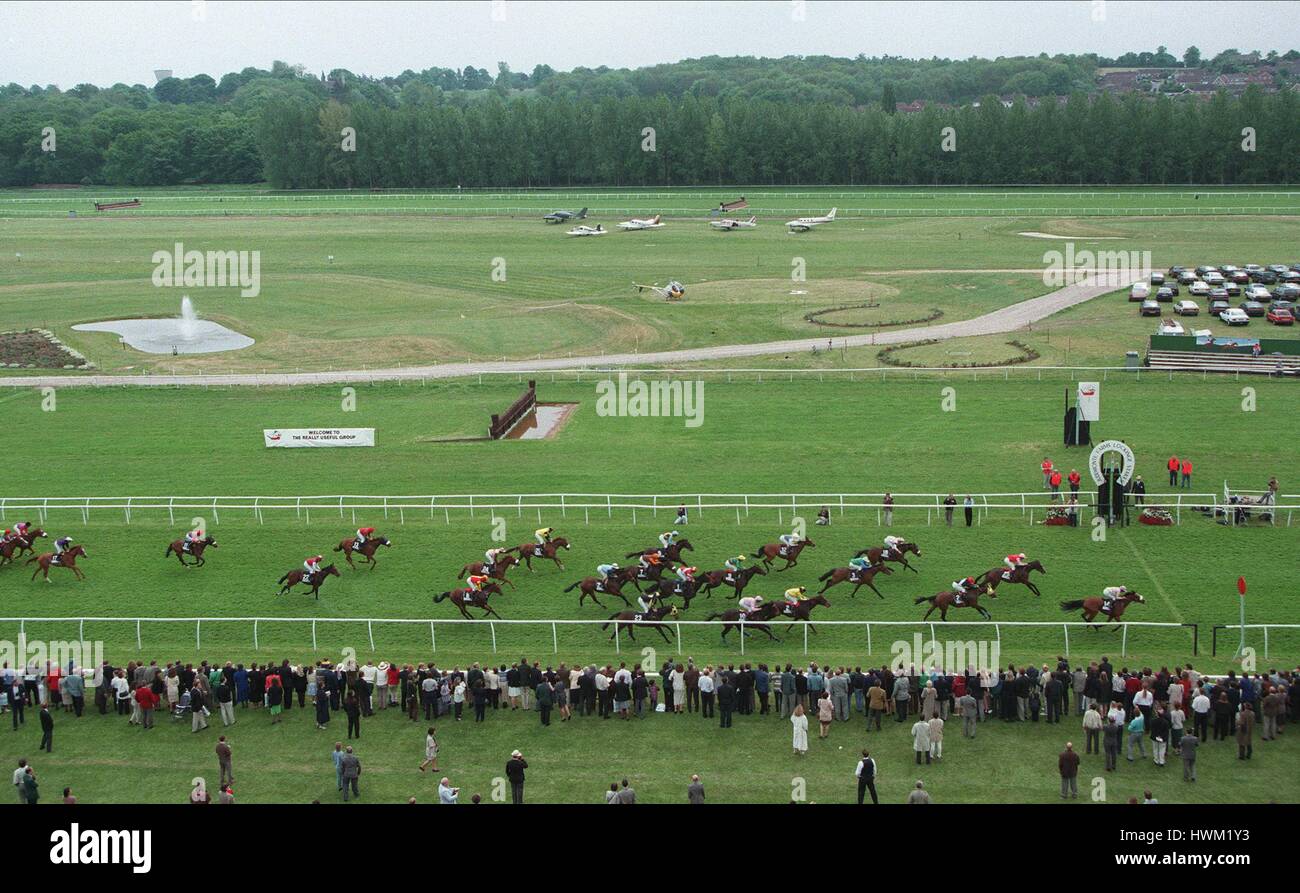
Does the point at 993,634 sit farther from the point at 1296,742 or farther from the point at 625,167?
the point at 625,167

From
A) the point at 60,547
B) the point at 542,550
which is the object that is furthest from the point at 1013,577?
the point at 60,547

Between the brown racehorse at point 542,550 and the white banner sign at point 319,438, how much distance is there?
13.7 meters

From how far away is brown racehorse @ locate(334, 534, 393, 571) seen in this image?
30.4 meters

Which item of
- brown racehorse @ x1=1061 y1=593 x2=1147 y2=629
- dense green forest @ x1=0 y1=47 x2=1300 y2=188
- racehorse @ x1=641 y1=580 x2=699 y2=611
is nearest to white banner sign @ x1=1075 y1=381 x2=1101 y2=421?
brown racehorse @ x1=1061 y1=593 x2=1147 y2=629

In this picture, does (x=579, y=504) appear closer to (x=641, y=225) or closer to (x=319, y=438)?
(x=319, y=438)

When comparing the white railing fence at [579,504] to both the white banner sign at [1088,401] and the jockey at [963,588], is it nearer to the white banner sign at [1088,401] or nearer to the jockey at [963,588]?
the white banner sign at [1088,401]

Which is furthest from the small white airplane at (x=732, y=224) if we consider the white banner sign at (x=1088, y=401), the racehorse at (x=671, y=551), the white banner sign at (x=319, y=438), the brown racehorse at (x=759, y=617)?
the brown racehorse at (x=759, y=617)

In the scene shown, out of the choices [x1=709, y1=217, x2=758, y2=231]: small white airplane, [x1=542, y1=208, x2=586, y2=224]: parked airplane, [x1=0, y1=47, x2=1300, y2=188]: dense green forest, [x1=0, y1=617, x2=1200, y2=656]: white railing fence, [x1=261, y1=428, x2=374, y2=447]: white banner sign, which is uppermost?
[x1=0, y1=47, x2=1300, y2=188]: dense green forest

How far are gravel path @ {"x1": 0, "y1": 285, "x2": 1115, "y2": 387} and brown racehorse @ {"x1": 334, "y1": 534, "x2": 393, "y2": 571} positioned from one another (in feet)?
80.9

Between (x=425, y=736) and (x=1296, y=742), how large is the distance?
13897 mm

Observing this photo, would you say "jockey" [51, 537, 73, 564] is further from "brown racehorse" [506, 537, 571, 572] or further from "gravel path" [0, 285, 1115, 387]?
"gravel path" [0, 285, 1115, 387]

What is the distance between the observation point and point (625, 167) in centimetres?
14125
